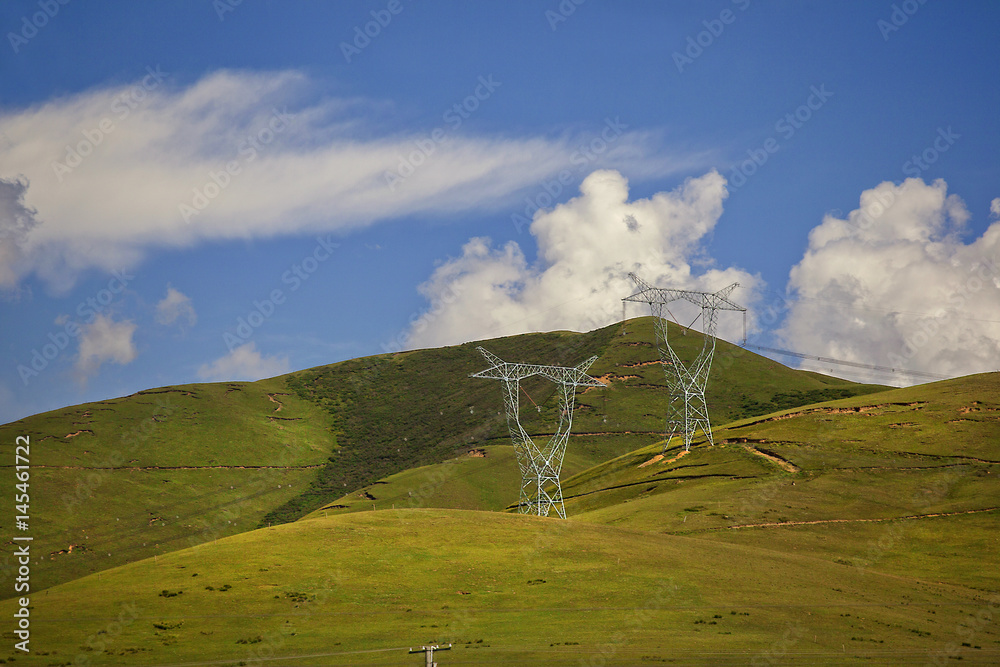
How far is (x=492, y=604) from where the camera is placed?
56500 mm

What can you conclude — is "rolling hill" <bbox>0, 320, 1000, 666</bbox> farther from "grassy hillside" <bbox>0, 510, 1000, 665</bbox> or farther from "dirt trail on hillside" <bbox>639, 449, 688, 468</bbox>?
"dirt trail on hillside" <bbox>639, 449, 688, 468</bbox>

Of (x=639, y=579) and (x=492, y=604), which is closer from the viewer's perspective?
(x=492, y=604)

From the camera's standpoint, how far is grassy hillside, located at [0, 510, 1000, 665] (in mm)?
46000

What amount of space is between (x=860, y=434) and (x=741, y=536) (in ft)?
148

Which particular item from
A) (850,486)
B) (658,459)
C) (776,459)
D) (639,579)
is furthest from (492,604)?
(658,459)

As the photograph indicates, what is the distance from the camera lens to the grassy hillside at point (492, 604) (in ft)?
151

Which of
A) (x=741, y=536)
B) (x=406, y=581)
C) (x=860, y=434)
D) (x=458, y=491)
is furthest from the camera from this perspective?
(x=458, y=491)

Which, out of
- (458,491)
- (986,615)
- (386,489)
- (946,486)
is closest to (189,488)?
(386,489)

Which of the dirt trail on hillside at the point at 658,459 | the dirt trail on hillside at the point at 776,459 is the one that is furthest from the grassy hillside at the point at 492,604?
the dirt trail on hillside at the point at 658,459

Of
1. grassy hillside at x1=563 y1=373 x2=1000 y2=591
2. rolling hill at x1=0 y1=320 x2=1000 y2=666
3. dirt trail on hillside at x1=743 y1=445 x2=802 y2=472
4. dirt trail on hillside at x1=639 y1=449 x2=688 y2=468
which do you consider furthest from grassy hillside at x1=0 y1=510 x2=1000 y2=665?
dirt trail on hillside at x1=639 y1=449 x2=688 y2=468

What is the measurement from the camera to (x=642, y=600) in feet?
187

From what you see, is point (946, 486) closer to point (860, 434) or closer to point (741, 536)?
point (860, 434)

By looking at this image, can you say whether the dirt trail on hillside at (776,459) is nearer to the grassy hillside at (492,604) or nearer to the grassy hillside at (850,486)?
the grassy hillside at (850,486)

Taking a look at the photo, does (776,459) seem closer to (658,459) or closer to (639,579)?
(658,459)
